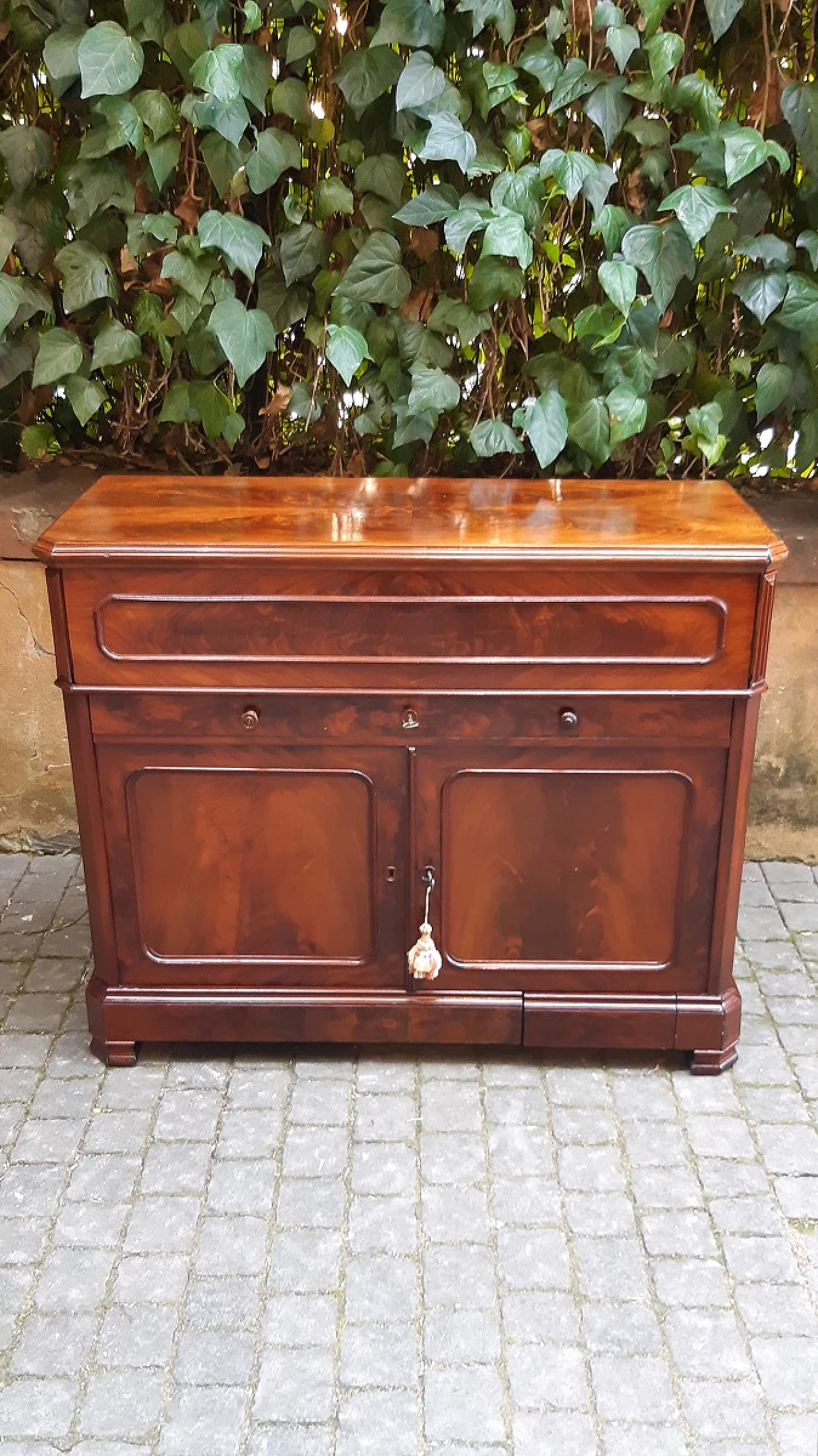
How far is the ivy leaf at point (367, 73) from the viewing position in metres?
2.47

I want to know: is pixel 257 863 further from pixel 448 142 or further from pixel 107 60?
pixel 107 60

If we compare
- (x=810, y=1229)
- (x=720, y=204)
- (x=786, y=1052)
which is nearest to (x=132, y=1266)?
(x=810, y=1229)

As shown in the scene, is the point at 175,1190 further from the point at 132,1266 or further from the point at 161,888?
the point at 161,888

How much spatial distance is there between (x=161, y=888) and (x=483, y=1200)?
86cm

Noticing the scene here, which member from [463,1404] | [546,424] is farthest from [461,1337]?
[546,424]

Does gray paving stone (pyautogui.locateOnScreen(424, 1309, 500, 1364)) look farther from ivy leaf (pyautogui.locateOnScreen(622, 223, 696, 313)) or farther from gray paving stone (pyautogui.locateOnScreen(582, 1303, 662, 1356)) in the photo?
ivy leaf (pyautogui.locateOnScreen(622, 223, 696, 313))

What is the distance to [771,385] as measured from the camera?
8.82 ft

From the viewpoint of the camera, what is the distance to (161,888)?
239cm

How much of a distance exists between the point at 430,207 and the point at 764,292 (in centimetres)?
75

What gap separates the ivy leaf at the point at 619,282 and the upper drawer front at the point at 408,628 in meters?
0.75

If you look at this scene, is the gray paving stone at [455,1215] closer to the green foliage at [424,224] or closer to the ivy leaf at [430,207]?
the green foliage at [424,224]

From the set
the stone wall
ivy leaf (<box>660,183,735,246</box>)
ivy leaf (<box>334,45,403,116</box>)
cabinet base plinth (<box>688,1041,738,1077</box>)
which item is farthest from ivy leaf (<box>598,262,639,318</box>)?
cabinet base plinth (<box>688,1041,738,1077</box>)

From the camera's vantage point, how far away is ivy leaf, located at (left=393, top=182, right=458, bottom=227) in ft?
8.33

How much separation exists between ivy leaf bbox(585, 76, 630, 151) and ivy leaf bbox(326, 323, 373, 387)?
2.17 feet
